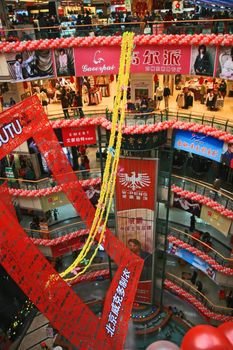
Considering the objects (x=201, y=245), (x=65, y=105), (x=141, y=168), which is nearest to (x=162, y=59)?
(x=141, y=168)

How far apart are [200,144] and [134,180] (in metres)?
3.09

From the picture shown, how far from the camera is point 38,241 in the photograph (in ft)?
54.7

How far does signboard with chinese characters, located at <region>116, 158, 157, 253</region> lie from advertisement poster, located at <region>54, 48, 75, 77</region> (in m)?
4.46

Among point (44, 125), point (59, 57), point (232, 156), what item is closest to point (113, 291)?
point (44, 125)

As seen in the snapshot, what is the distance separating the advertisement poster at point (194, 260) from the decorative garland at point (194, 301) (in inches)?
68.9

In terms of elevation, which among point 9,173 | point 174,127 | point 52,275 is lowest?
Result: point 9,173

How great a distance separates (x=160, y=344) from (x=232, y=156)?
8380 millimetres

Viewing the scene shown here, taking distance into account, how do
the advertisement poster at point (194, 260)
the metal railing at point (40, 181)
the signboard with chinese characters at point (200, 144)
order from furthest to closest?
the metal railing at point (40, 181) < the advertisement poster at point (194, 260) < the signboard with chinese characters at point (200, 144)

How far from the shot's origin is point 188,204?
1522 cm

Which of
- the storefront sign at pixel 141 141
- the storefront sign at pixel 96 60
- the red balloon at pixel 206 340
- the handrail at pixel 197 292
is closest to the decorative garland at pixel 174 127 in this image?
the storefront sign at pixel 141 141

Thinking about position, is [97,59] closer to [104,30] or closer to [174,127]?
[104,30]

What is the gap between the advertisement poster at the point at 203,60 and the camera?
1302cm

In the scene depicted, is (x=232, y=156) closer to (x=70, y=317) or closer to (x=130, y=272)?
(x=130, y=272)

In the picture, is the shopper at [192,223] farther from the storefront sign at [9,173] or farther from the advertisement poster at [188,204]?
A: the storefront sign at [9,173]
